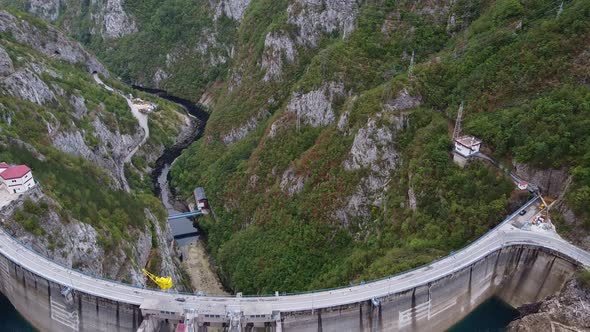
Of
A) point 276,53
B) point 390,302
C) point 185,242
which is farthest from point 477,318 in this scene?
point 276,53

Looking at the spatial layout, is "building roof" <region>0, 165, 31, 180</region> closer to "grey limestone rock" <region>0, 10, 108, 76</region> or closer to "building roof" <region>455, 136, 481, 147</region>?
"building roof" <region>455, 136, 481, 147</region>

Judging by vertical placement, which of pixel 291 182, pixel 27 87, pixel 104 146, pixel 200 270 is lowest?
pixel 200 270

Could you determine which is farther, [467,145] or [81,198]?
[81,198]

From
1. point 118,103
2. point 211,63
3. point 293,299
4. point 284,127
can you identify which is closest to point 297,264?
point 293,299

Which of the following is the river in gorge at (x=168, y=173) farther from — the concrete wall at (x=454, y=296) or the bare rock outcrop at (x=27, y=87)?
the concrete wall at (x=454, y=296)

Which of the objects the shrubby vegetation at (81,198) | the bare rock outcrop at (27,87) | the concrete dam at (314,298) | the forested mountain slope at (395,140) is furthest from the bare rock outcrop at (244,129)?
the concrete dam at (314,298)

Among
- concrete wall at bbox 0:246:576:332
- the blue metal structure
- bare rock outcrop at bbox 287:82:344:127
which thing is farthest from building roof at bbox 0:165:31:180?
bare rock outcrop at bbox 287:82:344:127

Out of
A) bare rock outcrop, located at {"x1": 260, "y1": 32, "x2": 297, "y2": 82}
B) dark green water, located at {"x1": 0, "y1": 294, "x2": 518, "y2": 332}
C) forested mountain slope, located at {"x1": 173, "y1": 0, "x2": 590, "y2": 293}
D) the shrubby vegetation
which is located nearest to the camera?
dark green water, located at {"x1": 0, "y1": 294, "x2": 518, "y2": 332}

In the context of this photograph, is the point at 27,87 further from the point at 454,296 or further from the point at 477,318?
the point at 477,318
